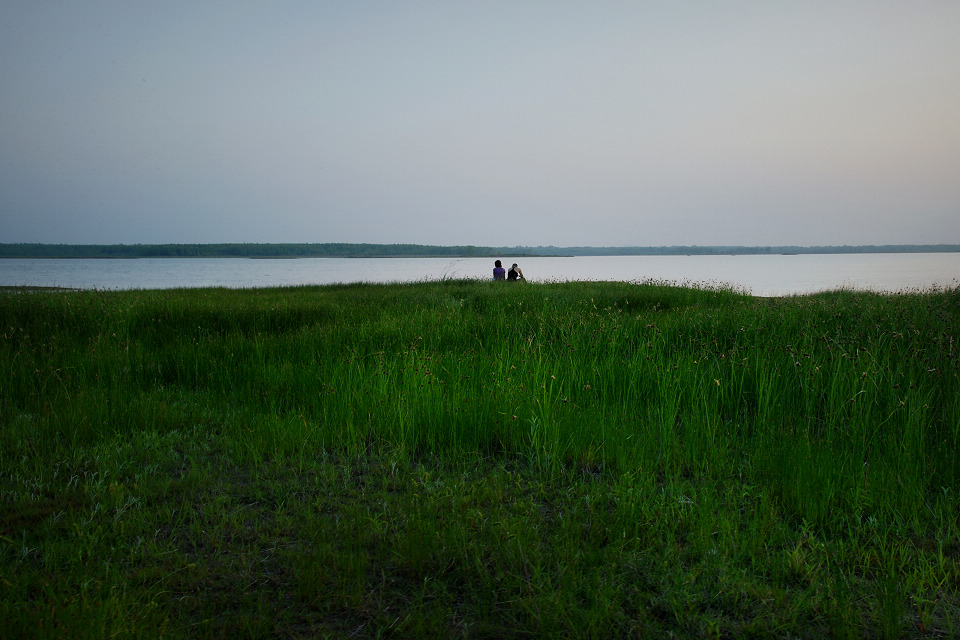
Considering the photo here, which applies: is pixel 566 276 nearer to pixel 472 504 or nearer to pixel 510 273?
pixel 510 273

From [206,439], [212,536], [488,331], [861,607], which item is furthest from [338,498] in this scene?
[488,331]

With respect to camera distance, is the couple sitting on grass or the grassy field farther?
the couple sitting on grass

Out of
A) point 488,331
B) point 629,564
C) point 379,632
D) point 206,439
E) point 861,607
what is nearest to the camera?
point 379,632

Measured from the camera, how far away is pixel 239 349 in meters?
7.51

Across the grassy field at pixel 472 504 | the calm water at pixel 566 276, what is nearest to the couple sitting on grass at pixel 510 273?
the calm water at pixel 566 276

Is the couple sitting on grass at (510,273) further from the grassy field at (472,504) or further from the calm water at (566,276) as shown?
the grassy field at (472,504)

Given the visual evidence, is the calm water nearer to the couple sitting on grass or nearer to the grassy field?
the couple sitting on grass

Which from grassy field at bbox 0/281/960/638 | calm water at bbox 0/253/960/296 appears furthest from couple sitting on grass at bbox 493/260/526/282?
grassy field at bbox 0/281/960/638

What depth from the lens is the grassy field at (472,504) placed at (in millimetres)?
2211

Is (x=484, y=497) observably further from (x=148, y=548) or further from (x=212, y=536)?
(x=148, y=548)

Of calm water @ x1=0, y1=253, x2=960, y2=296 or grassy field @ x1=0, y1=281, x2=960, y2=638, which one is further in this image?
calm water @ x1=0, y1=253, x2=960, y2=296

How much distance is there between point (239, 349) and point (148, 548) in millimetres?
5319

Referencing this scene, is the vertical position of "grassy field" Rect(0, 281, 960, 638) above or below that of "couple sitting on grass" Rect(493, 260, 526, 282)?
below

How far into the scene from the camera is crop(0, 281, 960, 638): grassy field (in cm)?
221
